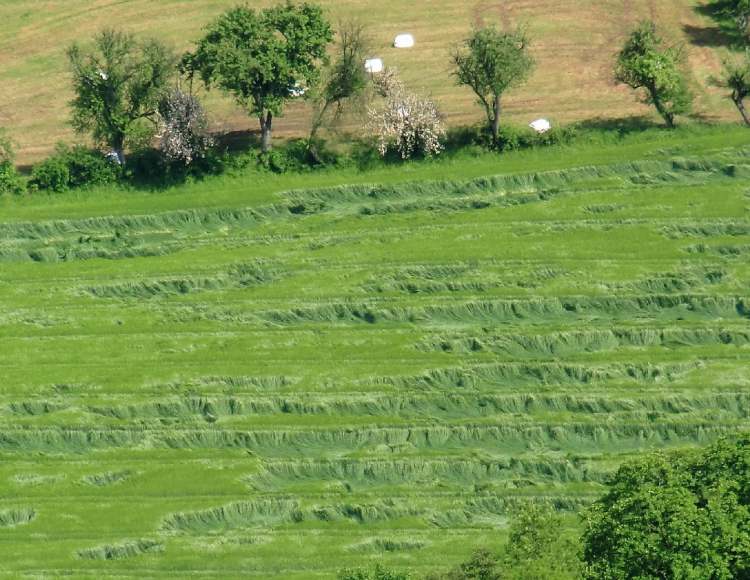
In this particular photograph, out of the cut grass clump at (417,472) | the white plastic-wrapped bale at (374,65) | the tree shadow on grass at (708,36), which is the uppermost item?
the white plastic-wrapped bale at (374,65)

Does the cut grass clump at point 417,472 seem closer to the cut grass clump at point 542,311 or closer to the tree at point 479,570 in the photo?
the tree at point 479,570

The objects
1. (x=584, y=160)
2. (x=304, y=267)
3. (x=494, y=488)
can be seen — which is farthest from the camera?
(x=584, y=160)

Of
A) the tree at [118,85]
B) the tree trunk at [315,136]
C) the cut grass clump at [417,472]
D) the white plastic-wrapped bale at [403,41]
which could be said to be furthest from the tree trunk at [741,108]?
the tree at [118,85]

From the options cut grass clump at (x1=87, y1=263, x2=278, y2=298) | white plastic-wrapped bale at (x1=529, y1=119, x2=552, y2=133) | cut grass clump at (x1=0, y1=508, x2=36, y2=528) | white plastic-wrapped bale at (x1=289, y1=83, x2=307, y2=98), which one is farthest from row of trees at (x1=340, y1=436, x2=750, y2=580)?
white plastic-wrapped bale at (x1=289, y1=83, x2=307, y2=98)

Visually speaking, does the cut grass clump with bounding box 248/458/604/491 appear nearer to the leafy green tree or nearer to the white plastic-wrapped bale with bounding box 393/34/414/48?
the leafy green tree

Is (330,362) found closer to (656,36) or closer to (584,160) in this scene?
(584,160)

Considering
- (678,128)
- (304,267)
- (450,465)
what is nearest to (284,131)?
(304,267)
